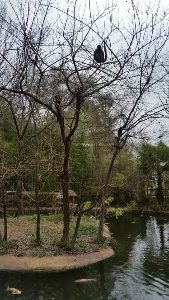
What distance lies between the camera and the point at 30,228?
14.5 m

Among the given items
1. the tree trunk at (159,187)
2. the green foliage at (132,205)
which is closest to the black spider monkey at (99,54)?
the green foliage at (132,205)

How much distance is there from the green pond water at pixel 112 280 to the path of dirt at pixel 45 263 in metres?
0.23

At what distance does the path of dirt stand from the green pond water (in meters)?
0.23

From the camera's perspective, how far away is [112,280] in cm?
1032

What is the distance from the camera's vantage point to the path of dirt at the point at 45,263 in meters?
10.9

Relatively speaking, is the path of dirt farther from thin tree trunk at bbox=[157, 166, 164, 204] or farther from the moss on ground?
thin tree trunk at bbox=[157, 166, 164, 204]

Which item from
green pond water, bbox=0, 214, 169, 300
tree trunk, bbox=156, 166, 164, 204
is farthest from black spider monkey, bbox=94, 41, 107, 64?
tree trunk, bbox=156, 166, 164, 204

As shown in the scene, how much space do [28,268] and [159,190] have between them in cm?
1580

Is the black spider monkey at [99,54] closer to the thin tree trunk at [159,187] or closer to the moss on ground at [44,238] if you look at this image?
the moss on ground at [44,238]

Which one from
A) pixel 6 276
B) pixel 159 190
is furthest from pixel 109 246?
pixel 159 190

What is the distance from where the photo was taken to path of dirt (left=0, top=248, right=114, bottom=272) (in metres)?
10.9

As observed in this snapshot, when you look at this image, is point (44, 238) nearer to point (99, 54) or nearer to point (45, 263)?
point (45, 263)

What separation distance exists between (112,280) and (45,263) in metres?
1.82

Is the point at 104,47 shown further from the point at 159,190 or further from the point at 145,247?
the point at 159,190
